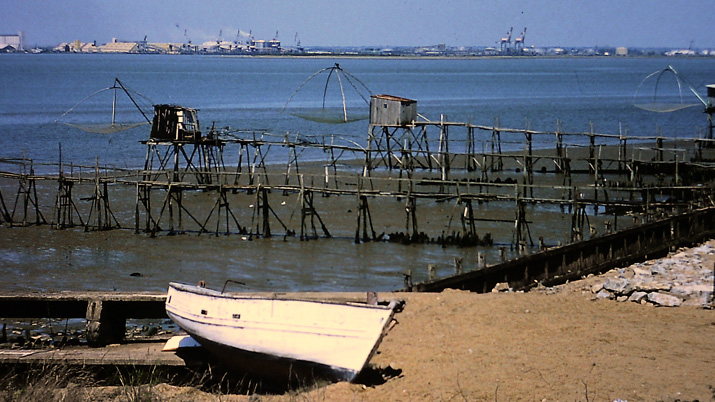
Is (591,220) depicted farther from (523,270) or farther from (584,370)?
(584,370)

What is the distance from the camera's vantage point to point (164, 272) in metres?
21.4

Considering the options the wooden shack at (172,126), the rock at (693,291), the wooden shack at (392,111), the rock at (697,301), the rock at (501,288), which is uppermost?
the wooden shack at (392,111)

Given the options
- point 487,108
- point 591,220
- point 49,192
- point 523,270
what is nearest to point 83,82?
point 487,108

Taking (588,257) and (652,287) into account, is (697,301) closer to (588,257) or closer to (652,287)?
(652,287)

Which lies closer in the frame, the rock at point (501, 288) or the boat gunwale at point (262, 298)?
the boat gunwale at point (262, 298)

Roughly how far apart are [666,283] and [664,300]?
4.16 feet

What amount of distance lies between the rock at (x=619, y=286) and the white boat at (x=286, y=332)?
5605mm

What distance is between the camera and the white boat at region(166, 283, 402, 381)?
1169 cm

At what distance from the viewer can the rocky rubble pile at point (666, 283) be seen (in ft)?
50.1

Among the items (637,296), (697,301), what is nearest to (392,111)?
(637,296)

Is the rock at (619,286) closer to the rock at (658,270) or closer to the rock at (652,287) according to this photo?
the rock at (652,287)

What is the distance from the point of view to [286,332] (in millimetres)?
12094

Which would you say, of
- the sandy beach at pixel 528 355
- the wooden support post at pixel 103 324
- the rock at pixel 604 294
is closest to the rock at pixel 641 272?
the rock at pixel 604 294

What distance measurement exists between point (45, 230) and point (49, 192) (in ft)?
20.3
